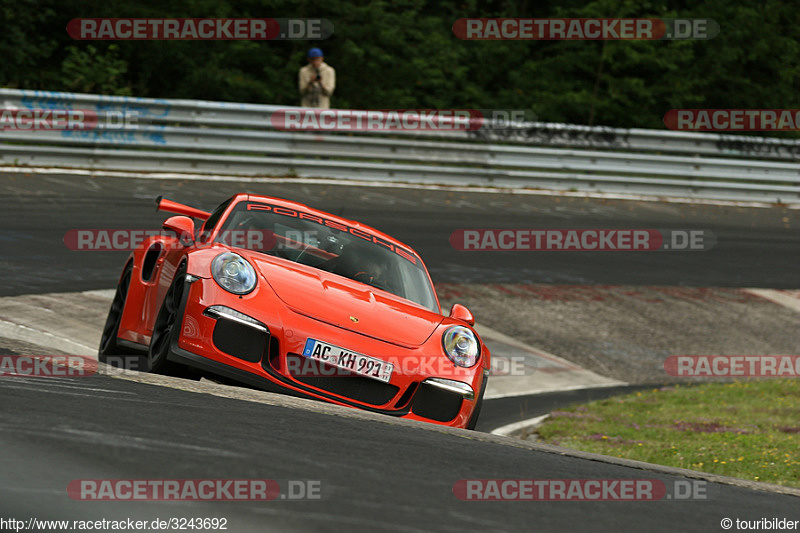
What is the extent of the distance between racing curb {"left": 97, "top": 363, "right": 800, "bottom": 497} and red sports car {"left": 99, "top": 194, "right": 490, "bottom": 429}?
12.3 inches

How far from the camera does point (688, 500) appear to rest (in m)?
3.57

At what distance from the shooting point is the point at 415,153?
698 inches

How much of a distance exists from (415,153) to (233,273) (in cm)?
1241

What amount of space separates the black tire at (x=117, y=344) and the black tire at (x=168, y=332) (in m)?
1.10

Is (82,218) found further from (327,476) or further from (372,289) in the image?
(327,476)

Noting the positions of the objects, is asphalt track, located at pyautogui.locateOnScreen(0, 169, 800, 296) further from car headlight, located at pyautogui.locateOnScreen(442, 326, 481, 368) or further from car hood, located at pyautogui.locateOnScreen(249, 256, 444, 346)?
car headlight, located at pyautogui.locateOnScreen(442, 326, 481, 368)

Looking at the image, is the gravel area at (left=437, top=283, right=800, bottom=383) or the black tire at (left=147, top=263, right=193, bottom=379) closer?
the black tire at (left=147, top=263, right=193, bottom=379)

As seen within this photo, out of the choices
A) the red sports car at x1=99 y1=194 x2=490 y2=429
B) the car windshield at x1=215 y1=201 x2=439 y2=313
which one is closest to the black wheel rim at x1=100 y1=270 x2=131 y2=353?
the red sports car at x1=99 y1=194 x2=490 y2=429

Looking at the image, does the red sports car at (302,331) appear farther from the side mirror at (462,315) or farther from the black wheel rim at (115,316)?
the black wheel rim at (115,316)

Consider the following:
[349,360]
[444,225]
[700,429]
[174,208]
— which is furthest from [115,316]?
[444,225]

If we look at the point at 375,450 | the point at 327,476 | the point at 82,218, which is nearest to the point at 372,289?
the point at 375,450

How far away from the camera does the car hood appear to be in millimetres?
5566

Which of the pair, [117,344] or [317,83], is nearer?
[117,344]

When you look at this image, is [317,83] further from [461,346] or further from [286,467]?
[286,467]
